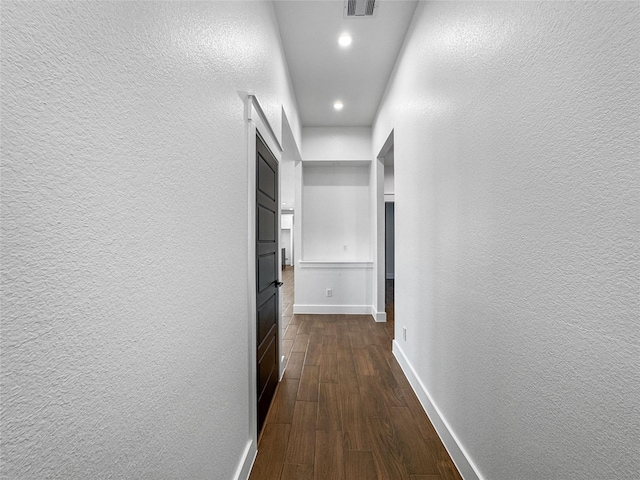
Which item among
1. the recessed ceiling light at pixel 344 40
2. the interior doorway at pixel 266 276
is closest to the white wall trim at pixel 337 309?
the interior doorway at pixel 266 276

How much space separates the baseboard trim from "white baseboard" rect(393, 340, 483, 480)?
200cm

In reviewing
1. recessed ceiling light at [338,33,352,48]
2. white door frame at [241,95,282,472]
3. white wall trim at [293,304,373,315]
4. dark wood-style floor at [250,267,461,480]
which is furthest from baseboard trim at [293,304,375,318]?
recessed ceiling light at [338,33,352,48]

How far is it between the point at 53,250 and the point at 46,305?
0.09 meters

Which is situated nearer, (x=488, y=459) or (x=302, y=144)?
(x=488, y=459)

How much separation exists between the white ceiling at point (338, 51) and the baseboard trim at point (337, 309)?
9.19 ft

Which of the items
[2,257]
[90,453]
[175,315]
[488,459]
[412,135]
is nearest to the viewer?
[2,257]

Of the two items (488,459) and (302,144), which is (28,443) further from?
(302,144)

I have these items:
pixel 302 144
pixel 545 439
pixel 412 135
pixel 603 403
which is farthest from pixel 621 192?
pixel 302 144

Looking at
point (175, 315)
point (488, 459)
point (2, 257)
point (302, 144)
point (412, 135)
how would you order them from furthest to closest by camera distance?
point (302, 144) < point (412, 135) < point (488, 459) < point (175, 315) < point (2, 257)

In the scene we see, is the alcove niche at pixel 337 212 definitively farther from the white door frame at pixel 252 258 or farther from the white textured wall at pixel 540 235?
the white door frame at pixel 252 258

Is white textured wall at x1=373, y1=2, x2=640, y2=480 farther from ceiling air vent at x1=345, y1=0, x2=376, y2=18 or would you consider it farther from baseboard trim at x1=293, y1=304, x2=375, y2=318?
baseboard trim at x1=293, y1=304, x2=375, y2=318

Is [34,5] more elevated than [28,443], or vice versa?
[34,5]

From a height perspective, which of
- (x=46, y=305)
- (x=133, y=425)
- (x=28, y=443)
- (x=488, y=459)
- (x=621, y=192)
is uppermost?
(x=621, y=192)

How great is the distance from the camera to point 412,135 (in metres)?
2.38
